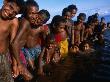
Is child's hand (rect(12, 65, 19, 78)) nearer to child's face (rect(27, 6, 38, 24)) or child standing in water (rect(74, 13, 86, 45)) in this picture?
child's face (rect(27, 6, 38, 24))

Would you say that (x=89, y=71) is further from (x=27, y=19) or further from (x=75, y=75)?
(x=27, y=19)

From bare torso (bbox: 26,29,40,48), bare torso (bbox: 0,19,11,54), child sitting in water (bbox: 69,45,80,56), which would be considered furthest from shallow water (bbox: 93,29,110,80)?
bare torso (bbox: 0,19,11,54)

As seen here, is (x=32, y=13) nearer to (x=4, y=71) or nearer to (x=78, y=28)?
(x=4, y=71)

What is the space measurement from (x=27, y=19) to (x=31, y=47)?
40.4 inches

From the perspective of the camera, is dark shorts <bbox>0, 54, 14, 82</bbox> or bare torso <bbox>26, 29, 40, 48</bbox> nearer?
dark shorts <bbox>0, 54, 14, 82</bbox>

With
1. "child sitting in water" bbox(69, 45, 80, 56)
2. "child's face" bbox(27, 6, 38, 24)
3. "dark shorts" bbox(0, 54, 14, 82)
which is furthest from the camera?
"child sitting in water" bbox(69, 45, 80, 56)

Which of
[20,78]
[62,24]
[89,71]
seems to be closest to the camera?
[20,78]

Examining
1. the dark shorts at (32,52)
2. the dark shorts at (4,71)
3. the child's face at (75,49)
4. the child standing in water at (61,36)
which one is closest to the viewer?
the dark shorts at (4,71)

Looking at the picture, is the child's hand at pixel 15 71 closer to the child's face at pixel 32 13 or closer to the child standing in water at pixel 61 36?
the child's face at pixel 32 13

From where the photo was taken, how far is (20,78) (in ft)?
23.2

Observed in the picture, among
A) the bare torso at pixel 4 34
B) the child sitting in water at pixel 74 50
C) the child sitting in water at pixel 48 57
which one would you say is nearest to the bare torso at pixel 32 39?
the child sitting in water at pixel 48 57

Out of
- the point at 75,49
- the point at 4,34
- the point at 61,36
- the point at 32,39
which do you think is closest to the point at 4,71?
the point at 4,34

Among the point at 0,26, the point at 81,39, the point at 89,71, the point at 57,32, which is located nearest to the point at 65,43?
the point at 57,32

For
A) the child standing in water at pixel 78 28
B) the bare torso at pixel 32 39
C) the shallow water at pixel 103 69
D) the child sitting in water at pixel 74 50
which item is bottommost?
the shallow water at pixel 103 69
